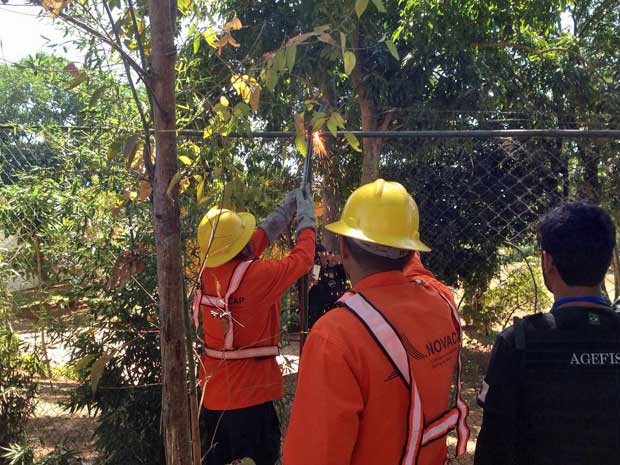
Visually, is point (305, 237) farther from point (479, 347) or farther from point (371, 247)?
point (479, 347)

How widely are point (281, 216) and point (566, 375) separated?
160 cm

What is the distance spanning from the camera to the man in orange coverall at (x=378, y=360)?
1474 millimetres

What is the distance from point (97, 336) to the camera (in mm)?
3928

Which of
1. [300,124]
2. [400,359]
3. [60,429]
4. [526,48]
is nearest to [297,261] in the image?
[300,124]

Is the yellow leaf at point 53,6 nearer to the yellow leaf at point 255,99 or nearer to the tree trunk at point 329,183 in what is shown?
the yellow leaf at point 255,99

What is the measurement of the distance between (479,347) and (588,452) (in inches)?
317

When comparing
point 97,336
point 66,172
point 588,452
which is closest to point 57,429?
point 97,336

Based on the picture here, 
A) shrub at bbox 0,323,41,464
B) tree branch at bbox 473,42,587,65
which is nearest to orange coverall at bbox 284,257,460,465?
shrub at bbox 0,323,41,464

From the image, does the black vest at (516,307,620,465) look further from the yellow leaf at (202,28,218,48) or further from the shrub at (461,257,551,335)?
the shrub at (461,257,551,335)

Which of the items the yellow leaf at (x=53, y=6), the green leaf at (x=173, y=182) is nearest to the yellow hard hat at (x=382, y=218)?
the green leaf at (x=173, y=182)

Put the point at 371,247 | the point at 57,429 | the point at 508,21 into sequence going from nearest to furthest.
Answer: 1. the point at 371,247
2. the point at 57,429
3. the point at 508,21

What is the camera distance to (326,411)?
4.77 ft

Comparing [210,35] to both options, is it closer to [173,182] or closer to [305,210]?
[173,182]

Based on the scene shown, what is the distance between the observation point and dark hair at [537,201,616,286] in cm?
163
